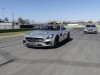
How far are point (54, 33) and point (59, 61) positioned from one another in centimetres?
420

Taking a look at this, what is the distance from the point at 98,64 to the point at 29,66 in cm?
259

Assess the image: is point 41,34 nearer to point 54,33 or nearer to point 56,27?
point 54,33

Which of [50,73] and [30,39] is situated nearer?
[50,73]

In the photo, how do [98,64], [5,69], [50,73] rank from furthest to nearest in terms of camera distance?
[98,64]
[5,69]
[50,73]

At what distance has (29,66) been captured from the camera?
21.9 feet

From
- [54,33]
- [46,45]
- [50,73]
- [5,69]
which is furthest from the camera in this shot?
[54,33]

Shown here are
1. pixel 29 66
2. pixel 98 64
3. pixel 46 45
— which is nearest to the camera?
pixel 29 66

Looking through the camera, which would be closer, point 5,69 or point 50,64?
point 5,69

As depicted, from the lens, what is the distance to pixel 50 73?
580cm

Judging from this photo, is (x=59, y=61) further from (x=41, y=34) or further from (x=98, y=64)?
(x=41, y=34)

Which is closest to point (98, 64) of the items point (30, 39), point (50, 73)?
point (50, 73)

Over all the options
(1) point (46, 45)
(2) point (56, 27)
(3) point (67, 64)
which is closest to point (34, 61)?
(3) point (67, 64)

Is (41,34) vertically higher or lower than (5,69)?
higher

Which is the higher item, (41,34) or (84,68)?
(41,34)
